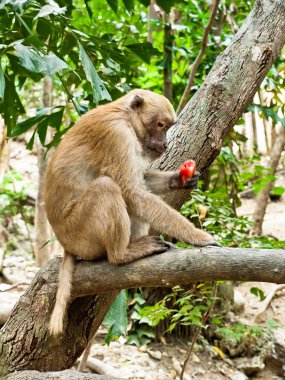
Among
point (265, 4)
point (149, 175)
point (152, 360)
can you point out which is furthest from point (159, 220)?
point (152, 360)

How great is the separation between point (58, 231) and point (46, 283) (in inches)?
16.9

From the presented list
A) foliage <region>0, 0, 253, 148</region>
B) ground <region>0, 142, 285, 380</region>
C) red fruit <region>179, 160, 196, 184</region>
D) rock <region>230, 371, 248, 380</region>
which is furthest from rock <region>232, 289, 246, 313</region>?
red fruit <region>179, 160, 196, 184</region>

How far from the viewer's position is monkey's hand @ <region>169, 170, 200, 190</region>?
439 cm

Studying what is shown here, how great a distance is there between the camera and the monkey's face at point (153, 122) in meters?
4.57

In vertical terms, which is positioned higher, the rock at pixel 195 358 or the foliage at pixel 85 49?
the foliage at pixel 85 49

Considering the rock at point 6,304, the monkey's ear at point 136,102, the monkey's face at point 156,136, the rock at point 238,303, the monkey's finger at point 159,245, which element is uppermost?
the monkey's ear at point 136,102

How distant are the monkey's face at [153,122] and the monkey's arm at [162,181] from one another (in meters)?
0.18

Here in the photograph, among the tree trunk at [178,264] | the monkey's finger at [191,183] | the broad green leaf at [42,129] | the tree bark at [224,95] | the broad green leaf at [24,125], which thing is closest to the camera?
the tree trunk at [178,264]

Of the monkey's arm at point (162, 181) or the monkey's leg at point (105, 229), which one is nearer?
the monkey's leg at point (105, 229)

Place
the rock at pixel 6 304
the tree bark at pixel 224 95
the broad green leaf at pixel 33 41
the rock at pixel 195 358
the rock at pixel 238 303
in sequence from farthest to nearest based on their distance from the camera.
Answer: the rock at pixel 238 303 → the rock at pixel 195 358 → the rock at pixel 6 304 → the tree bark at pixel 224 95 → the broad green leaf at pixel 33 41

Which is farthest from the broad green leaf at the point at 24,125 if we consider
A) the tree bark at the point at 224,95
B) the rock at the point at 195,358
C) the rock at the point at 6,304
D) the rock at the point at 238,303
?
the rock at the point at 238,303

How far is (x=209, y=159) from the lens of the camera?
15.7 ft

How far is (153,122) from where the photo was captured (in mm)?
4613

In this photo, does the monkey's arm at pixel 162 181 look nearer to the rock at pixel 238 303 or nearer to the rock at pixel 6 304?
the rock at pixel 6 304
